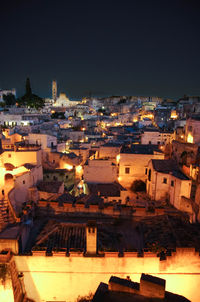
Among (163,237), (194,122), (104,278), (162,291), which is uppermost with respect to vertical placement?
(194,122)

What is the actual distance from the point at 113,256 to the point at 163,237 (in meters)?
3.11

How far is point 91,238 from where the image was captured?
8375 mm

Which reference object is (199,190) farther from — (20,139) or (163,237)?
(20,139)

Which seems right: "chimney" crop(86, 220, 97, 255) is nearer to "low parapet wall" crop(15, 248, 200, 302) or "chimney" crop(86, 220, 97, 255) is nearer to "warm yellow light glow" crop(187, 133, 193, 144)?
"low parapet wall" crop(15, 248, 200, 302)

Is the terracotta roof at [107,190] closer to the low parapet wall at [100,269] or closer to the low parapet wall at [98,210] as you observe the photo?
the low parapet wall at [98,210]

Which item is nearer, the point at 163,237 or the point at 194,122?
the point at 163,237

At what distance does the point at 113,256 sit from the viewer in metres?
8.45

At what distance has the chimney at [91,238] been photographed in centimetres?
830

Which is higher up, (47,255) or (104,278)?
(47,255)

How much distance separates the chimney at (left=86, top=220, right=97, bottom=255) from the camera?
327 inches

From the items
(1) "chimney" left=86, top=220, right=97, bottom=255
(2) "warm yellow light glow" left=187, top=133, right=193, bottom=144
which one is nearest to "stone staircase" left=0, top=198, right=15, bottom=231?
(1) "chimney" left=86, top=220, right=97, bottom=255

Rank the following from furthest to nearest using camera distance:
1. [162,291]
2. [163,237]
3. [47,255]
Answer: [163,237] → [47,255] → [162,291]

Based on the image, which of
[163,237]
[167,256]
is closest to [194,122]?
[163,237]

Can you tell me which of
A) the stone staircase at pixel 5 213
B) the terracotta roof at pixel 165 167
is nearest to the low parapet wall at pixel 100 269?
the stone staircase at pixel 5 213
